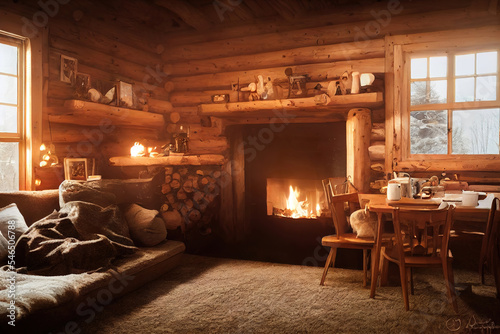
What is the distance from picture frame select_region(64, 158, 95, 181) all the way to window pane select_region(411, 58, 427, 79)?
14.6 feet

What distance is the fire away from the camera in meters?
5.87

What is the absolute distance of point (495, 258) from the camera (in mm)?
3527

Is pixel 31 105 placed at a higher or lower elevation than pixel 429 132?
higher

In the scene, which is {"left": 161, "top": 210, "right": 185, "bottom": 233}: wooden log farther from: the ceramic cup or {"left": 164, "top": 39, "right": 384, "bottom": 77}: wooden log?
the ceramic cup

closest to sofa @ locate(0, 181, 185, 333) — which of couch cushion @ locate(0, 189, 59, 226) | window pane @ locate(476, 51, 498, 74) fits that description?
couch cushion @ locate(0, 189, 59, 226)

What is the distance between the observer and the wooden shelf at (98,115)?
4.58 meters

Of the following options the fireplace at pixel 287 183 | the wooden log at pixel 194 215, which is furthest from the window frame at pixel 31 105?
the fireplace at pixel 287 183

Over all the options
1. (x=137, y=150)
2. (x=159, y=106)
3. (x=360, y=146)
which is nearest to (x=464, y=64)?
(x=360, y=146)

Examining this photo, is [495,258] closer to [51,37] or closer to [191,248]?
[191,248]

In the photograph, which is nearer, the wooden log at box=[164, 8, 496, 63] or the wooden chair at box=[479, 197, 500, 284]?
the wooden chair at box=[479, 197, 500, 284]

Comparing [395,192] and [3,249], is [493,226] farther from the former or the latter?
[3,249]

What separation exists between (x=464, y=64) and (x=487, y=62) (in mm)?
255

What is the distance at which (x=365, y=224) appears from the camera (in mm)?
3988

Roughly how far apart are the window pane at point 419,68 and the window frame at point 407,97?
0.34 feet
